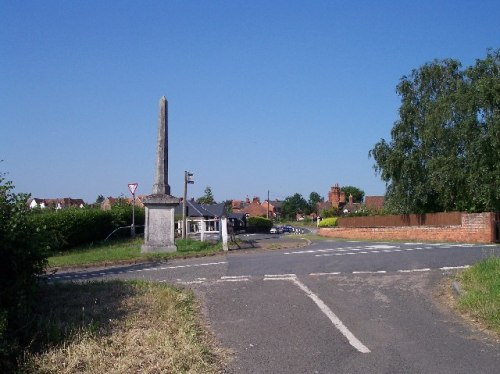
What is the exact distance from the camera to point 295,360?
20.8 ft

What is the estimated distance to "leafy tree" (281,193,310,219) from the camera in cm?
13212

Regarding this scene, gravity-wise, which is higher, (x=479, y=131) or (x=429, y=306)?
(x=479, y=131)

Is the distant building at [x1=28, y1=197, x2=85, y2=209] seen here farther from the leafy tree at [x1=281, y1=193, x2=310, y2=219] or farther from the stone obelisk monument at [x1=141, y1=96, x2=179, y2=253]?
the leafy tree at [x1=281, y1=193, x2=310, y2=219]

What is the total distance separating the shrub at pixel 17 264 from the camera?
6.54 meters

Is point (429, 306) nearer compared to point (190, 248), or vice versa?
point (429, 306)

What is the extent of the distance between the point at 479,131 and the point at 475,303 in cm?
2333

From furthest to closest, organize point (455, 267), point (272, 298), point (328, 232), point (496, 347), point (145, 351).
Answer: point (328, 232) < point (455, 267) < point (272, 298) < point (496, 347) < point (145, 351)

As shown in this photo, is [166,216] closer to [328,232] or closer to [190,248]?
[190,248]

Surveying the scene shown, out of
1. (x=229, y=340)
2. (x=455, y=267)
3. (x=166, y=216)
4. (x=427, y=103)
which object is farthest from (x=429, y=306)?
(x=427, y=103)

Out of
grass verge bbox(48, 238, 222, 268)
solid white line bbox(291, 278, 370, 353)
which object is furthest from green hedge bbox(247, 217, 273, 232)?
solid white line bbox(291, 278, 370, 353)

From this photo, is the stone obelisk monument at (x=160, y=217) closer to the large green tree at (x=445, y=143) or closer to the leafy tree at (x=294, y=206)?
the large green tree at (x=445, y=143)

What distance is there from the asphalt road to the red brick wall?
14784 millimetres

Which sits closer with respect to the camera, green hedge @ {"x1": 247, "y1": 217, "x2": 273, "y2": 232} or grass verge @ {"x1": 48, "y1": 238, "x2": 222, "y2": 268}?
grass verge @ {"x1": 48, "y1": 238, "x2": 222, "y2": 268}

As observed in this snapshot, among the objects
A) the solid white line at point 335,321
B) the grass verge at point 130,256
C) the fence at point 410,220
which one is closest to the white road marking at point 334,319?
the solid white line at point 335,321
